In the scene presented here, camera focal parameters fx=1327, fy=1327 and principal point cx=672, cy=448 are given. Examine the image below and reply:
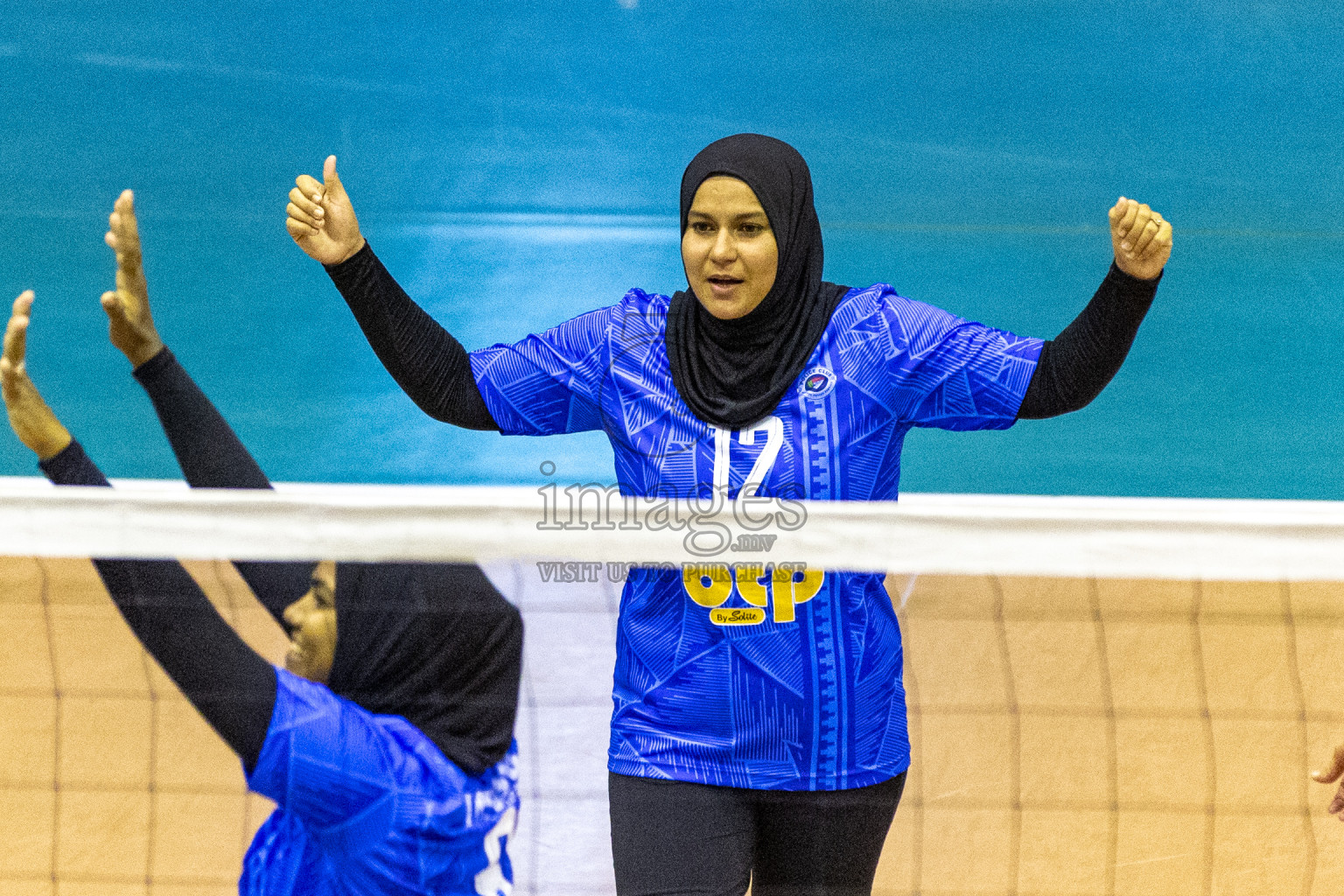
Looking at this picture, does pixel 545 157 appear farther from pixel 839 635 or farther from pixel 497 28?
pixel 839 635

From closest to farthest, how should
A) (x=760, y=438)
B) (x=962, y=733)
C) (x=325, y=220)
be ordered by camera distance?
(x=760, y=438) < (x=325, y=220) < (x=962, y=733)

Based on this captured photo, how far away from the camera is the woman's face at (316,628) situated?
1.80 m

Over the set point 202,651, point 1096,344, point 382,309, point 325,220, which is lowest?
point 202,651

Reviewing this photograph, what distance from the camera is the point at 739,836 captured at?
176cm

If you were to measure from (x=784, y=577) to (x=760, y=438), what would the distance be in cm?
19

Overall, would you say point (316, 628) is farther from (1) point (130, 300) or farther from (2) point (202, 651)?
(1) point (130, 300)

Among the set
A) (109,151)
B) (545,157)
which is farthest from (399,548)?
(109,151)

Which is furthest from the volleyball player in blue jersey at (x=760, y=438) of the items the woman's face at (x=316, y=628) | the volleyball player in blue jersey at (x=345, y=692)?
the woman's face at (x=316, y=628)

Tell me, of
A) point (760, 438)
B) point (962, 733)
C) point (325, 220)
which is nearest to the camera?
point (760, 438)

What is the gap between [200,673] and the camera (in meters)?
1.76

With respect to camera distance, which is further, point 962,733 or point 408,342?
point 962,733

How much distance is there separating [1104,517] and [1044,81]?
545 cm

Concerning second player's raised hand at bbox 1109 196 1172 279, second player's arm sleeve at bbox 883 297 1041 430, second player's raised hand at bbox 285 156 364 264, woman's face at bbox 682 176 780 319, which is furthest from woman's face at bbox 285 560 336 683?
second player's raised hand at bbox 1109 196 1172 279

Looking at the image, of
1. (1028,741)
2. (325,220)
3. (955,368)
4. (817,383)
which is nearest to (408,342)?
(325,220)
